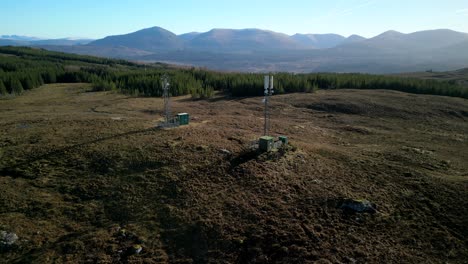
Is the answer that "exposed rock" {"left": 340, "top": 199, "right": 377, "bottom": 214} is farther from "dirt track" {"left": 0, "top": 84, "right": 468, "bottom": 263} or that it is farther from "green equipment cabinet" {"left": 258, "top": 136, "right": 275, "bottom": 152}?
"green equipment cabinet" {"left": 258, "top": 136, "right": 275, "bottom": 152}

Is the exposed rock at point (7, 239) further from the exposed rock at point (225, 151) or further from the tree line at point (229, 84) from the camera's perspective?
the tree line at point (229, 84)

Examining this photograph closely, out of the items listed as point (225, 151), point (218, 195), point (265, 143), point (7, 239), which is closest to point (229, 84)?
point (225, 151)

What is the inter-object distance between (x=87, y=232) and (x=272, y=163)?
862 centimetres

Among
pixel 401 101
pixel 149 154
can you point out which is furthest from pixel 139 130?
pixel 401 101

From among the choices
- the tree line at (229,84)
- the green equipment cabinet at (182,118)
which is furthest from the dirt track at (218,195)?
the tree line at (229,84)

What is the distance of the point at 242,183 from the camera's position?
14516 millimetres

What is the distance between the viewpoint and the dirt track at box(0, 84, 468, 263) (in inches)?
433

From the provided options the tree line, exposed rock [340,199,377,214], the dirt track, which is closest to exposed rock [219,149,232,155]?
the dirt track

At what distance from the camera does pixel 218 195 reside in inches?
539

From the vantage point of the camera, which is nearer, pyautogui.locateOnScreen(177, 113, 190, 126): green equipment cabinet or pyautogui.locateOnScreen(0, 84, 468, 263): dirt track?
pyautogui.locateOnScreen(0, 84, 468, 263): dirt track

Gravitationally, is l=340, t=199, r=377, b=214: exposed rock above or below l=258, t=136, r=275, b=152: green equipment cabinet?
below

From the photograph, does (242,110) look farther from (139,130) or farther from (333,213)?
(333,213)

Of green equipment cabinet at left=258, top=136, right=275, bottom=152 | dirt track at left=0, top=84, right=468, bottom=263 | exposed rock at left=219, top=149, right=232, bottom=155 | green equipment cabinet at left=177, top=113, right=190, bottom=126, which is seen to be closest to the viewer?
dirt track at left=0, top=84, right=468, bottom=263

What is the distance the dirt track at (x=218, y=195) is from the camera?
1100 centimetres
